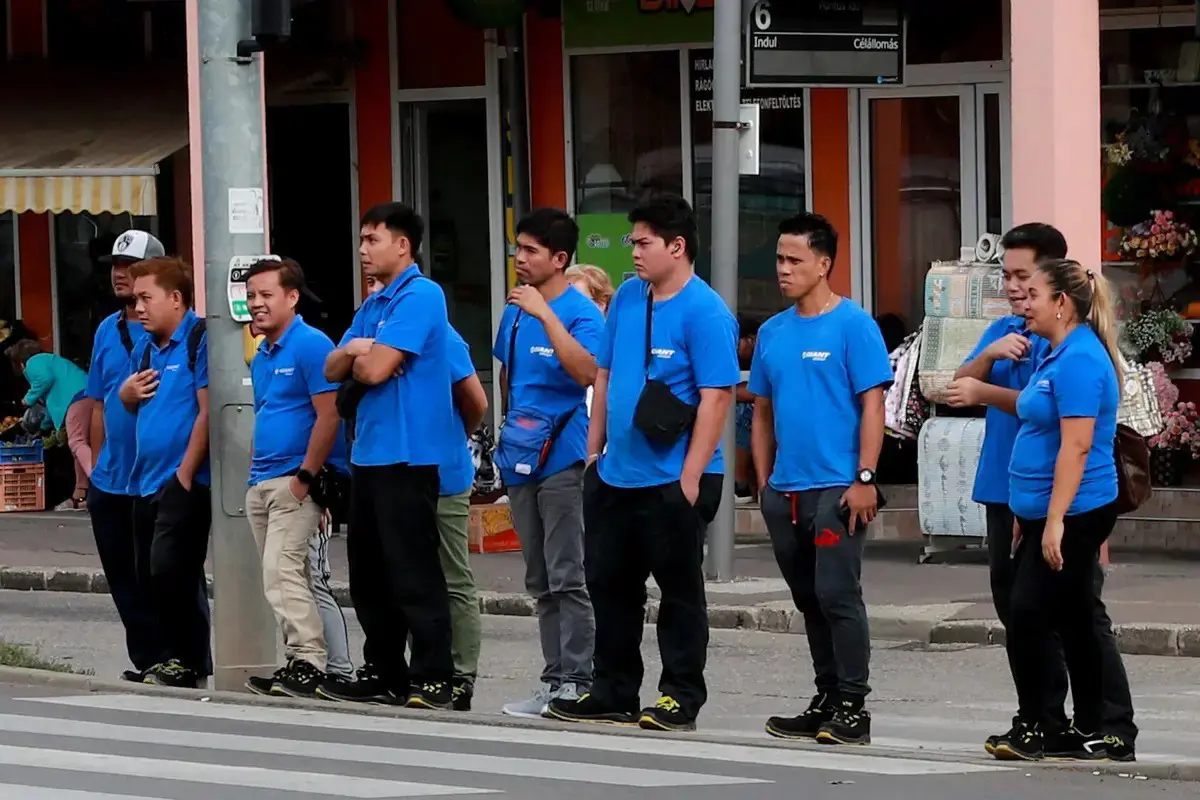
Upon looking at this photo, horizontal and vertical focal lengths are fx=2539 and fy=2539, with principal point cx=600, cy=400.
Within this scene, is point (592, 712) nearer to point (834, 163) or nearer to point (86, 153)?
point (834, 163)

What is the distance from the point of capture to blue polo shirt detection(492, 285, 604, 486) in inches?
383

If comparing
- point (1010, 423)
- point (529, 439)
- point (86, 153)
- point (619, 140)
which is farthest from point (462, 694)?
point (86, 153)

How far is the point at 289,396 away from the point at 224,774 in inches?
83.9

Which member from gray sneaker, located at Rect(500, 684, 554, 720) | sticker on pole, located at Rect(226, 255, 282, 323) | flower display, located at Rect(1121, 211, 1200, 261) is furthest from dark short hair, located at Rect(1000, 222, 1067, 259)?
flower display, located at Rect(1121, 211, 1200, 261)

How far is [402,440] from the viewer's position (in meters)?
9.57

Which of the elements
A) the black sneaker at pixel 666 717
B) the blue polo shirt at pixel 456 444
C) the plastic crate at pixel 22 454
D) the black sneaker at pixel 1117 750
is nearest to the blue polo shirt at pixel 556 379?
the blue polo shirt at pixel 456 444

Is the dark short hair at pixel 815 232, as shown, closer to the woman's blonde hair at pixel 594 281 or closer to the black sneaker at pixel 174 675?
the woman's blonde hair at pixel 594 281

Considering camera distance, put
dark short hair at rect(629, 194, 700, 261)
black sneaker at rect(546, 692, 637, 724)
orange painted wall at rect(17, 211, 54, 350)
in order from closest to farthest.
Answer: dark short hair at rect(629, 194, 700, 261), black sneaker at rect(546, 692, 637, 724), orange painted wall at rect(17, 211, 54, 350)

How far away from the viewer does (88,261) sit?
861 inches

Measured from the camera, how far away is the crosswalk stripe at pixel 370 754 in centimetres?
812

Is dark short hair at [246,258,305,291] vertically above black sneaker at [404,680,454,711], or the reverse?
dark short hair at [246,258,305,291]

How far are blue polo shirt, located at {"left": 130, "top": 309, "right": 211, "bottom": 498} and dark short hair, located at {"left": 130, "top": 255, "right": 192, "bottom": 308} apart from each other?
6.8 inches

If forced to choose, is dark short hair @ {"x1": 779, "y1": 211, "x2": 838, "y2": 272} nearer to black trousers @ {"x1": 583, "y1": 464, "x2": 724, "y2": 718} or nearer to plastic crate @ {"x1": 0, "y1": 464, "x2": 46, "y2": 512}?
black trousers @ {"x1": 583, "y1": 464, "x2": 724, "y2": 718}

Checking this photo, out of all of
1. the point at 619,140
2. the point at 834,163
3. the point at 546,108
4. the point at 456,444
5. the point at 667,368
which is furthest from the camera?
the point at 546,108
